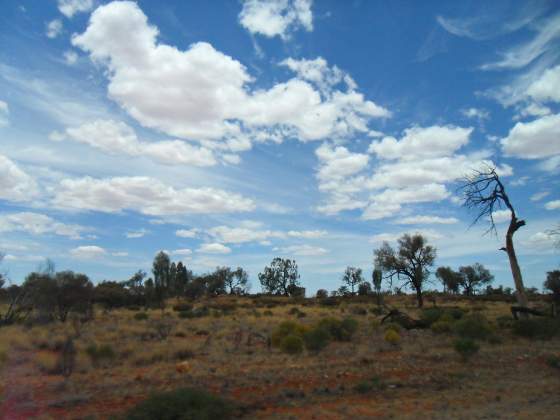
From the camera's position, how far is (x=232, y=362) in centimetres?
1552

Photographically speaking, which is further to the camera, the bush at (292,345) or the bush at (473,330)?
the bush at (473,330)

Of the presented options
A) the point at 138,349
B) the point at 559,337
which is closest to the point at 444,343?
the point at 559,337

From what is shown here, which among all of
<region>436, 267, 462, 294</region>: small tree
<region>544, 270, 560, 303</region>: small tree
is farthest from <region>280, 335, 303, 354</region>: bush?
<region>436, 267, 462, 294</region>: small tree

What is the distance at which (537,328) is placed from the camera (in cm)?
1853

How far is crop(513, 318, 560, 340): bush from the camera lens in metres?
18.2

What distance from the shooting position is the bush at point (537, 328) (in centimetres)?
1825

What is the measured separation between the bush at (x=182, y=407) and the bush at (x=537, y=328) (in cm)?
1464

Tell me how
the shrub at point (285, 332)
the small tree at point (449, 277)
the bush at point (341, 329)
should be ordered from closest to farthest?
the shrub at point (285, 332)
the bush at point (341, 329)
the small tree at point (449, 277)

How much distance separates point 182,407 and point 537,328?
1596 centimetres

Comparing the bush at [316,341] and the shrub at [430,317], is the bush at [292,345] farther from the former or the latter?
the shrub at [430,317]

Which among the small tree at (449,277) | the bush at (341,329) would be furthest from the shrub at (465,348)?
the small tree at (449,277)

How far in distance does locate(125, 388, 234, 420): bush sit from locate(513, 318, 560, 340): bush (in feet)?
48.0

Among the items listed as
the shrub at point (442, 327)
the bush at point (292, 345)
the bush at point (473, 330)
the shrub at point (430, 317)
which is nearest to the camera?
the bush at point (292, 345)

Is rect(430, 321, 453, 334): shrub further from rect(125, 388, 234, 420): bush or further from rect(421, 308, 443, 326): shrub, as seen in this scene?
rect(125, 388, 234, 420): bush
